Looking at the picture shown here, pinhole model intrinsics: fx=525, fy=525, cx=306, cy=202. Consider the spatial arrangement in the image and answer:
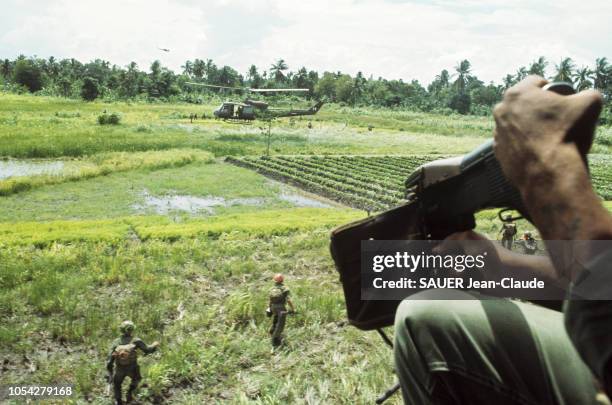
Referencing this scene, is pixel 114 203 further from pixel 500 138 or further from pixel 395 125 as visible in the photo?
pixel 395 125

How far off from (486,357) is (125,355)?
5.24m

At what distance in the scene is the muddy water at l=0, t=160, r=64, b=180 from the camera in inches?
914

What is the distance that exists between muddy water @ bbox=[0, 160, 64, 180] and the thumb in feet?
81.0

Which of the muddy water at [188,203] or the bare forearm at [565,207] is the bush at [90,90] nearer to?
the muddy water at [188,203]

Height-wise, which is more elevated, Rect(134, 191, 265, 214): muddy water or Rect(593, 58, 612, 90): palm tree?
Rect(593, 58, 612, 90): palm tree

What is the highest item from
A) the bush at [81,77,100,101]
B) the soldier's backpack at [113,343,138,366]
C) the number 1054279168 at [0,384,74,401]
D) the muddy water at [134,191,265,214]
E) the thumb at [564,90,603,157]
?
the bush at [81,77,100,101]

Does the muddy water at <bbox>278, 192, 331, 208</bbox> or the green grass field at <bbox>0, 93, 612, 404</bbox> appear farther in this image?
the muddy water at <bbox>278, 192, 331, 208</bbox>

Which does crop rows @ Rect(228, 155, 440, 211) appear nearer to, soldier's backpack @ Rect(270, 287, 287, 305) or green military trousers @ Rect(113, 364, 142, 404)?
soldier's backpack @ Rect(270, 287, 287, 305)

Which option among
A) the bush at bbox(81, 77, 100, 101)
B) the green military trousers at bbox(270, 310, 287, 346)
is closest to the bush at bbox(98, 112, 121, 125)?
the bush at bbox(81, 77, 100, 101)

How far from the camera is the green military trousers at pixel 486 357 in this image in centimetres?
108

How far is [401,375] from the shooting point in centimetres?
117

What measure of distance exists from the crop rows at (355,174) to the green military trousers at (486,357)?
56.6ft

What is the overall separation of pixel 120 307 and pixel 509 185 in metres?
8.71

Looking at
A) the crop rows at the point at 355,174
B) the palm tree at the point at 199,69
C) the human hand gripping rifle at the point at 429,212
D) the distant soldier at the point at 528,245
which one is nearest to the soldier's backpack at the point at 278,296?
the distant soldier at the point at 528,245
